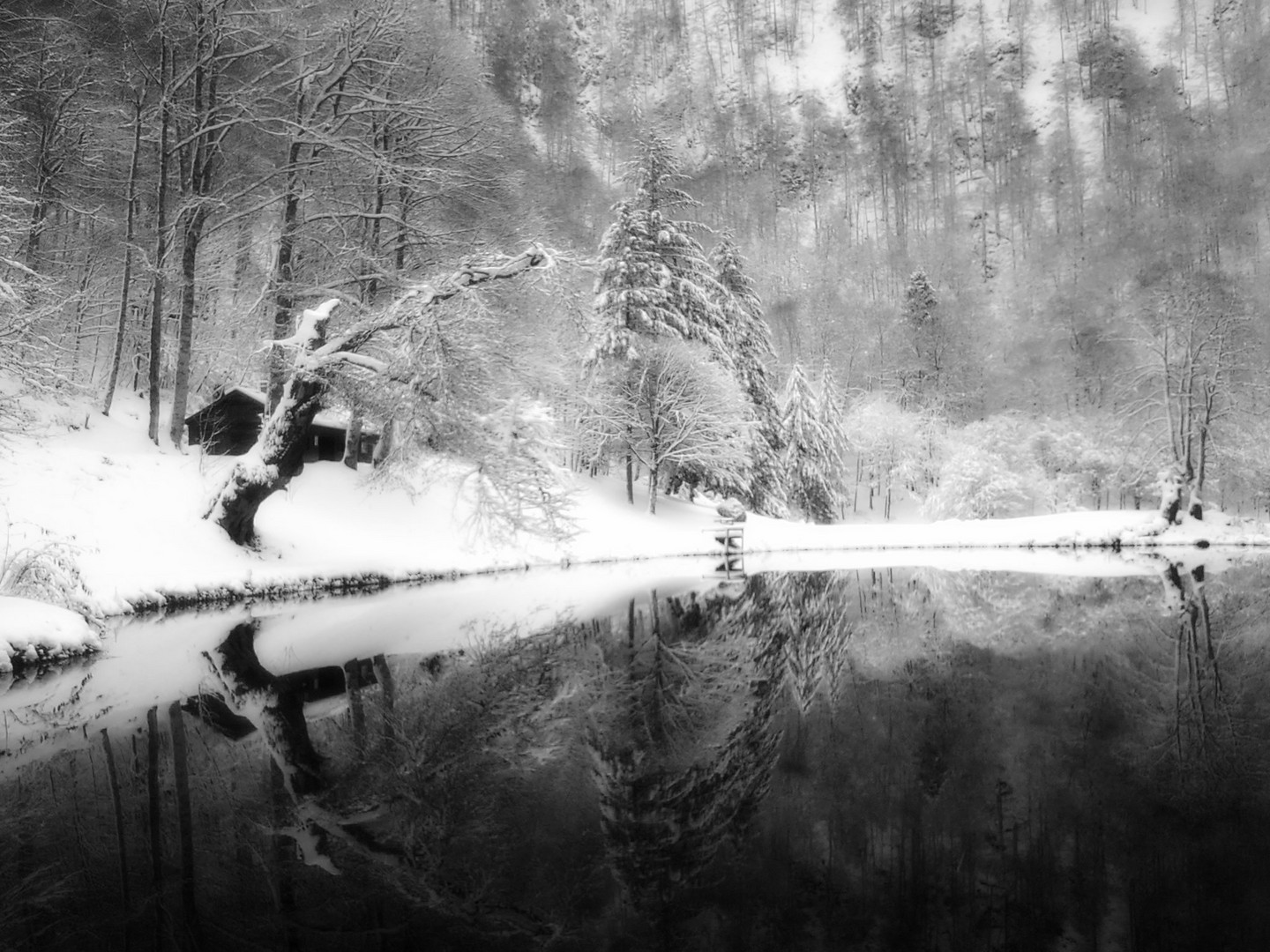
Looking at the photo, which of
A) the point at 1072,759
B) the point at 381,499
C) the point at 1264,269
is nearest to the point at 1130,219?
the point at 1264,269

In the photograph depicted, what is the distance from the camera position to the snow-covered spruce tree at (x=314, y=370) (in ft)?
50.5

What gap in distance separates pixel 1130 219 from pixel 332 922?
359 feet

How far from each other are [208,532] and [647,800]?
14.4 metres

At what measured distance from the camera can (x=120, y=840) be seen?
418cm

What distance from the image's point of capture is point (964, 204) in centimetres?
11475

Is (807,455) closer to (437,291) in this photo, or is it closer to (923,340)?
(923,340)

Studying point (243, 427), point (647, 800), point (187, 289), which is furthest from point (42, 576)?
point (243, 427)

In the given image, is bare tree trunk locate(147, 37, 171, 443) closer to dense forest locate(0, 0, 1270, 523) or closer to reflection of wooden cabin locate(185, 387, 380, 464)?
dense forest locate(0, 0, 1270, 523)

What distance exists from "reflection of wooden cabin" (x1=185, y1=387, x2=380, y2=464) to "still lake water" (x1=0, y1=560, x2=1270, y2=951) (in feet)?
50.0

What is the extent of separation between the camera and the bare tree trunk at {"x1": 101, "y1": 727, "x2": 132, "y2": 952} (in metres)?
3.26

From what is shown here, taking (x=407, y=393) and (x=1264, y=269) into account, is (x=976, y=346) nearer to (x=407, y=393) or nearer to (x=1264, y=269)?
(x=1264, y=269)

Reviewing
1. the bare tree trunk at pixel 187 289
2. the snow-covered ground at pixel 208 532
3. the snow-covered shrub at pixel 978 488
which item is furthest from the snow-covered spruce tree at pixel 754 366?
the bare tree trunk at pixel 187 289

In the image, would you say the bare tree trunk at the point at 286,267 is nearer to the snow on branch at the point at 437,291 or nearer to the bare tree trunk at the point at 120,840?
the snow on branch at the point at 437,291

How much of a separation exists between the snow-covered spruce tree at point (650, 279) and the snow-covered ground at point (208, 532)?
20.3 ft
